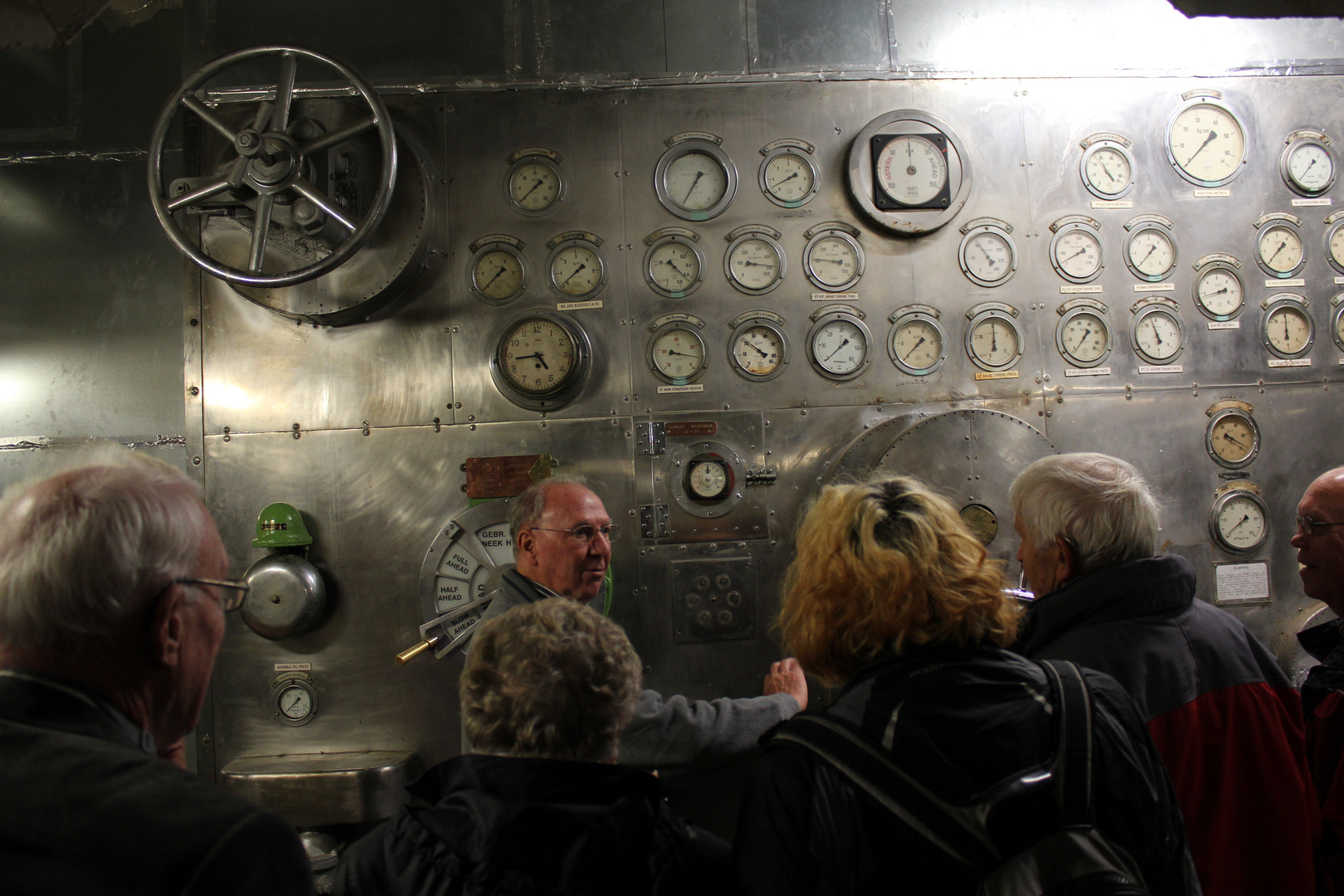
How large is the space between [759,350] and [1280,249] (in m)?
2.64

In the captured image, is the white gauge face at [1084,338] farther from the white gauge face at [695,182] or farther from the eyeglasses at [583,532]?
the eyeglasses at [583,532]

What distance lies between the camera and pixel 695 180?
3.32m

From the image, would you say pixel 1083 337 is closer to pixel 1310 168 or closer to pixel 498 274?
pixel 1310 168

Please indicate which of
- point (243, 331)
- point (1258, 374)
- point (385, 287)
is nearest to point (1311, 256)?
point (1258, 374)

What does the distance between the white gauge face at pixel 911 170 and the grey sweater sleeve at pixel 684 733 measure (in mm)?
2415

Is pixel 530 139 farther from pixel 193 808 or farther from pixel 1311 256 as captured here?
pixel 1311 256

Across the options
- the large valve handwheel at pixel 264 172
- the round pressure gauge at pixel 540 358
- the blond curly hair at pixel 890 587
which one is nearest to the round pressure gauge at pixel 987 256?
the round pressure gauge at pixel 540 358

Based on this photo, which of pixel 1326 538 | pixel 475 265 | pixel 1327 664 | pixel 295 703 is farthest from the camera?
pixel 475 265

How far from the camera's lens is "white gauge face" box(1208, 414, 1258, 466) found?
3404mm

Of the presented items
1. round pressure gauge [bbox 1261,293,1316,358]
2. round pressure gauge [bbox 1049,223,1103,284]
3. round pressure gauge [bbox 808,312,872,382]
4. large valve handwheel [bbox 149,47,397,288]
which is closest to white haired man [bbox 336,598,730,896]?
large valve handwheel [bbox 149,47,397,288]

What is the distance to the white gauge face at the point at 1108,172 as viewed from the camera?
3.46 metres

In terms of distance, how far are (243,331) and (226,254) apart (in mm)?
346

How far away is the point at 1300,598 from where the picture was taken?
338 cm

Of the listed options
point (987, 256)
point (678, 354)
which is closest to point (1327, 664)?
point (987, 256)
